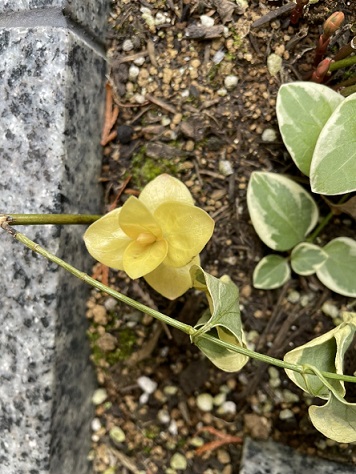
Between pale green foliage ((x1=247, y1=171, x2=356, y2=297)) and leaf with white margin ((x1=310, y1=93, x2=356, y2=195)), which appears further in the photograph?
pale green foliage ((x1=247, y1=171, x2=356, y2=297))

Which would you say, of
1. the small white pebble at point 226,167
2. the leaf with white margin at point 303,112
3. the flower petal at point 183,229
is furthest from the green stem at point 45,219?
the leaf with white margin at point 303,112

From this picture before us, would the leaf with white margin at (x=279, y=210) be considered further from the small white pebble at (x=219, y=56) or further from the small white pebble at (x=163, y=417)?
the small white pebble at (x=163, y=417)

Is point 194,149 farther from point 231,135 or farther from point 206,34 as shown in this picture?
point 206,34

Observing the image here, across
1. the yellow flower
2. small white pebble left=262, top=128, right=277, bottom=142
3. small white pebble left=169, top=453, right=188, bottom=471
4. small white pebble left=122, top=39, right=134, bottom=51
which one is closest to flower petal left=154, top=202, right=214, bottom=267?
the yellow flower

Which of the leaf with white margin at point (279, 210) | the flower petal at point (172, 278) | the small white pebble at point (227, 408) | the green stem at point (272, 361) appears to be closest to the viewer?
the green stem at point (272, 361)

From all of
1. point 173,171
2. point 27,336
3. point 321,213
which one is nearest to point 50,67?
point 173,171

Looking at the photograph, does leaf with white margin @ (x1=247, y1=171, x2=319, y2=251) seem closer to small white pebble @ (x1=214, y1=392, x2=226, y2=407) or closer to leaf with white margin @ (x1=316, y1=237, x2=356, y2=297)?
leaf with white margin @ (x1=316, y1=237, x2=356, y2=297)

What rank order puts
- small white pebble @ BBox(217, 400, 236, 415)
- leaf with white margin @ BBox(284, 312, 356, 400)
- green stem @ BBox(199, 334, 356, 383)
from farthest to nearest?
1. small white pebble @ BBox(217, 400, 236, 415)
2. leaf with white margin @ BBox(284, 312, 356, 400)
3. green stem @ BBox(199, 334, 356, 383)
